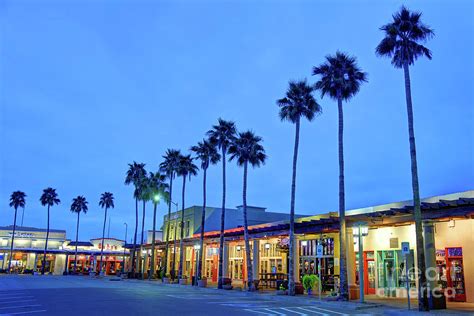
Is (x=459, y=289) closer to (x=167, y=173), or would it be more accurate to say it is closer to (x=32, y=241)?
(x=167, y=173)

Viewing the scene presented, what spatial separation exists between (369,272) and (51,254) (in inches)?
2991

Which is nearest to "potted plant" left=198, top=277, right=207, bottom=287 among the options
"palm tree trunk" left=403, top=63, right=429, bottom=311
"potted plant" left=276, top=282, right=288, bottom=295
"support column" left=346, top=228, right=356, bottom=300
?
"potted plant" left=276, top=282, right=288, bottom=295

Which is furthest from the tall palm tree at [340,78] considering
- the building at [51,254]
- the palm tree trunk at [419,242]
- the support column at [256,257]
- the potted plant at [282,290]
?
the building at [51,254]

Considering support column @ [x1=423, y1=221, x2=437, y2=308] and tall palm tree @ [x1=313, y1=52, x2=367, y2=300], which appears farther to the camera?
tall palm tree @ [x1=313, y1=52, x2=367, y2=300]

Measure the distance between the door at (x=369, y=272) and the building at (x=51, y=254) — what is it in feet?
206

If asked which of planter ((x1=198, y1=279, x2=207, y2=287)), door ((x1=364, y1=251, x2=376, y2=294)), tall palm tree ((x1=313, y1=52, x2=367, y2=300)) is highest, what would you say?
tall palm tree ((x1=313, y1=52, x2=367, y2=300))

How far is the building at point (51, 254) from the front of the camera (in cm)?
8438

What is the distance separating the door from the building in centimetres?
6270

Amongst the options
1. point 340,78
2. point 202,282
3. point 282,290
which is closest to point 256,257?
point 202,282

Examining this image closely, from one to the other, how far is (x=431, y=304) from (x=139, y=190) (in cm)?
5013

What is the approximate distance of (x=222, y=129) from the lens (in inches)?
1556

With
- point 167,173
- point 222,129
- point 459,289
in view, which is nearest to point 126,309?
point 459,289

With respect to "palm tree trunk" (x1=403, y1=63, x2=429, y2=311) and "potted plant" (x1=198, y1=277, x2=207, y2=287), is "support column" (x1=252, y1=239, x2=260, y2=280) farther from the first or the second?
"palm tree trunk" (x1=403, y1=63, x2=429, y2=311)

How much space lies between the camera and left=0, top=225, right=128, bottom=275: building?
3322 inches
